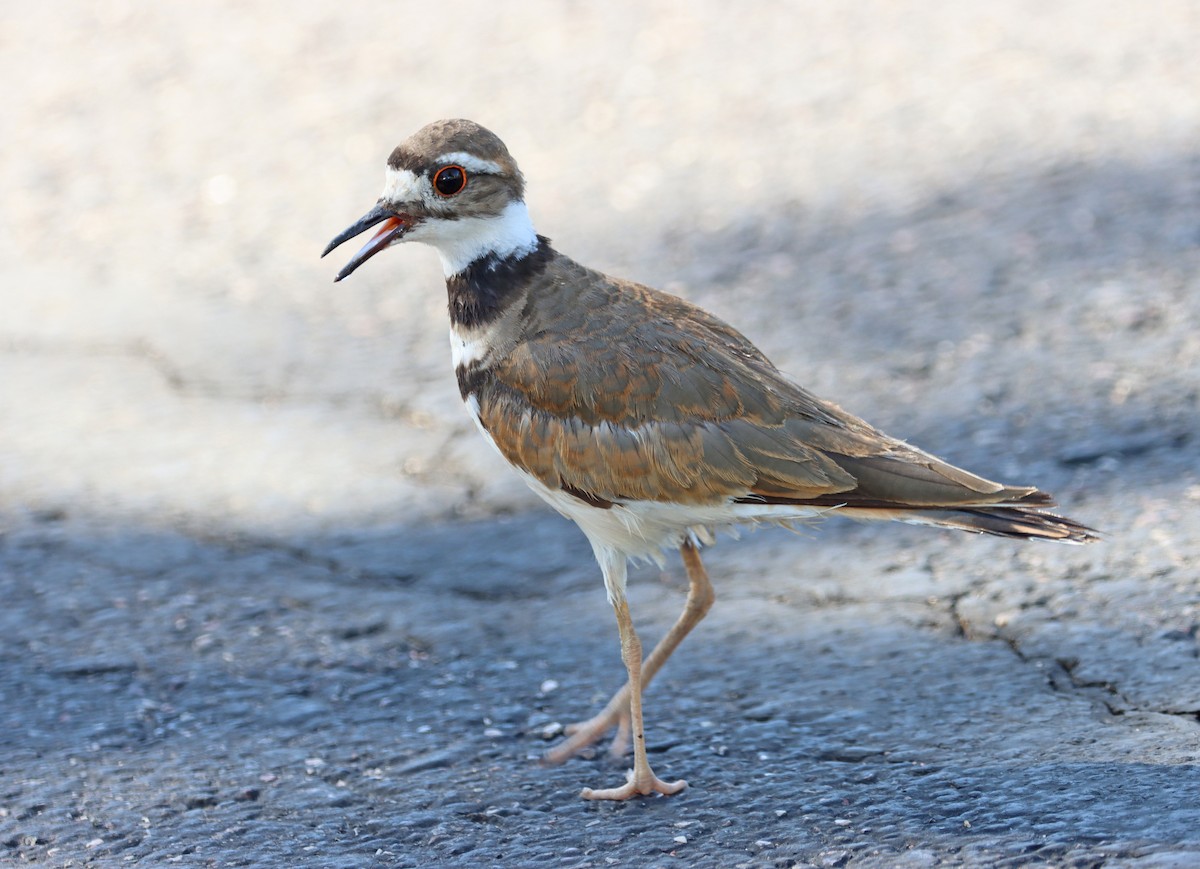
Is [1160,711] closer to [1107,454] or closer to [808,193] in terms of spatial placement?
[1107,454]

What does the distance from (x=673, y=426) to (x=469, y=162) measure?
963mm

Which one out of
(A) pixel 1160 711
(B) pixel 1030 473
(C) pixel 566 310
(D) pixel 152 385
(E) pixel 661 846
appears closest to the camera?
(E) pixel 661 846

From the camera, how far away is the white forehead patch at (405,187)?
13.8 feet

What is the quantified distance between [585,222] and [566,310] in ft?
11.8

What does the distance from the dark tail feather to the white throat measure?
4.59 feet

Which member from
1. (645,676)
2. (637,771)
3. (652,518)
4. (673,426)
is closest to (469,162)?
(673,426)

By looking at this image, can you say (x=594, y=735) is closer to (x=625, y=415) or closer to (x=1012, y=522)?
(x=625, y=415)

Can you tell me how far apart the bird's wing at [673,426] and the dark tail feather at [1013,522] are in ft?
0.22

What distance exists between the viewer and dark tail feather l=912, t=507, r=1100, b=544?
363 centimetres

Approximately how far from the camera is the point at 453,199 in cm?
422

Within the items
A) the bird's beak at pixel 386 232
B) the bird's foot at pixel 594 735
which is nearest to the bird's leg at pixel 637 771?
the bird's foot at pixel 594 735

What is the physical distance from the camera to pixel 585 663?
4.72 m

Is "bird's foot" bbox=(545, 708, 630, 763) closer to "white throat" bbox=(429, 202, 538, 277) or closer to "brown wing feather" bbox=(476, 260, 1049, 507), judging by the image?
"brown wing feather" bbox=(476, 260, 1049, 507)

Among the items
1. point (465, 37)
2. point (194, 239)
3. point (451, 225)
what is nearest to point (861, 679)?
point (451, 225)
